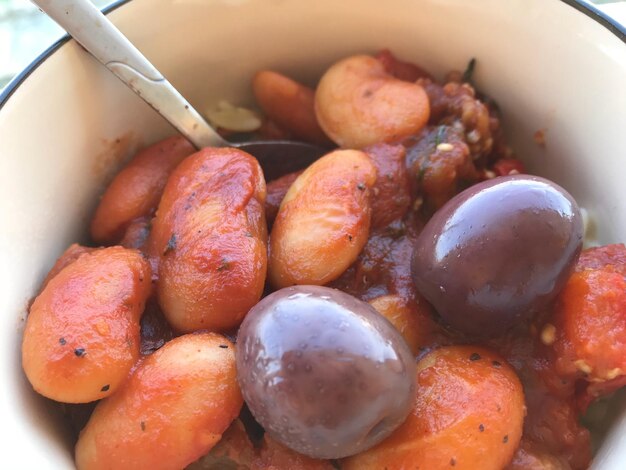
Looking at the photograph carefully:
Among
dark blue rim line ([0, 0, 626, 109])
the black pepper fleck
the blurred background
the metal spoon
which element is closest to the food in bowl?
the black pepper fleck

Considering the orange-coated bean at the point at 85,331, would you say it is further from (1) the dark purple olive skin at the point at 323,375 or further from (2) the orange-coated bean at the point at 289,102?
(2) the orange-coated bean at the point at 289,102

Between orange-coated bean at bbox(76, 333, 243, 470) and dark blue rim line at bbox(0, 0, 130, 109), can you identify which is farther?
dark blue rim line at bbox(0, 0, 130, 109)

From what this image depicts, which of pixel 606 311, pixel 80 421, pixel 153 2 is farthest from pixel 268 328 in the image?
pixel 153 2

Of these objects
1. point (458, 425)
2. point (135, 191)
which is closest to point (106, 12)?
point (135, 191)

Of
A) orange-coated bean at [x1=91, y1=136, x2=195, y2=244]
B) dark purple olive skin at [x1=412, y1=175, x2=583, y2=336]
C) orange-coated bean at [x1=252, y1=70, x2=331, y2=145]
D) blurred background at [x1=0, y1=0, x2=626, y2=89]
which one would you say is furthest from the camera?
blurred background at [x1=0, y1=0, x2=626, y2=89]

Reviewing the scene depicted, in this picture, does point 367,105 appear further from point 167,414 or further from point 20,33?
point 20,33

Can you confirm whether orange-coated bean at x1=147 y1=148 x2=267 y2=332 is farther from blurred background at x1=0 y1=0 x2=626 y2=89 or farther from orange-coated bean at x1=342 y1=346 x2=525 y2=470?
blurred background at x1=0 y1=0 x2=626 y2=89

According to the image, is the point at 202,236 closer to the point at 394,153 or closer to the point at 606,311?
the point at 394,153
